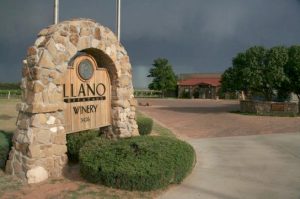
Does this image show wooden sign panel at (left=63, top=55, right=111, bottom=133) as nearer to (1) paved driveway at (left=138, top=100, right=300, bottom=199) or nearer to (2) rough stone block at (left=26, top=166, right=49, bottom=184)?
(2) rough stone block at (left=26, top=166, right=49, bottom=184)

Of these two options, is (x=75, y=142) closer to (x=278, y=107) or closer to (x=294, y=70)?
(x=278, y=107)

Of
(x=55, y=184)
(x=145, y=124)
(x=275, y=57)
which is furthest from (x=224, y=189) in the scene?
(x=275, y=57)

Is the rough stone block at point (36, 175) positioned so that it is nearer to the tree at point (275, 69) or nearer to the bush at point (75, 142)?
the bush at point (75, 142)

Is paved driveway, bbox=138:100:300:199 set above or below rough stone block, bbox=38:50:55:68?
below

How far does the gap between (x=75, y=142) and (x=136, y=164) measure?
264cm

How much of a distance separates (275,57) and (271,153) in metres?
19.0

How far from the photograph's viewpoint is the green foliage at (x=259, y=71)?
87.9ft

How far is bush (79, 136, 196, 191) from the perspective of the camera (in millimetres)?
6367

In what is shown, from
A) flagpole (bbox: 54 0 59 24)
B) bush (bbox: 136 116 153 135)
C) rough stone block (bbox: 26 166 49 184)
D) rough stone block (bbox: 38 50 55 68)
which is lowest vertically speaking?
Result: rough stone block (bbox: 26 166 49 184)

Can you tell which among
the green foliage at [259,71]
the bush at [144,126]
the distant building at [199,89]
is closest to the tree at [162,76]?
the distant building at [199,89]

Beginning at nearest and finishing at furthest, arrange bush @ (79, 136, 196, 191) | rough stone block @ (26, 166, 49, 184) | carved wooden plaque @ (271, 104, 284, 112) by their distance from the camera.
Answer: bush @ (79, 136, 196, 191) < rough stone block @ (26, 166, 49, 184) < carved wooden plaque @ (271, 104, 284, 112)

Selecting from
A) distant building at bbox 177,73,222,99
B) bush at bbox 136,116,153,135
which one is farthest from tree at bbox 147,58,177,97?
bush at bbox 136,116,153,135

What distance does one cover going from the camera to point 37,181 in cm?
681

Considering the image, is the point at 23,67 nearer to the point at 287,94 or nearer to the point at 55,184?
the point at 55,184
